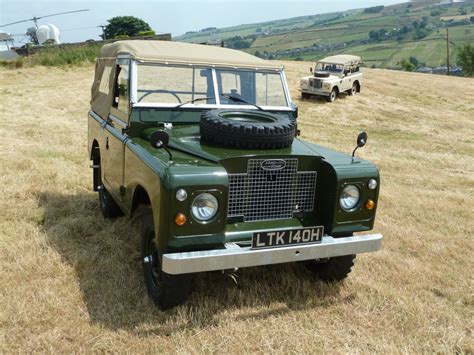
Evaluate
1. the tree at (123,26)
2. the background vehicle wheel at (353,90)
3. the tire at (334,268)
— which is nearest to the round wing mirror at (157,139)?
the tire at (334,268)

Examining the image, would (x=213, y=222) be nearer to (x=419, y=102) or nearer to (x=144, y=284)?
(x=144, y=284)

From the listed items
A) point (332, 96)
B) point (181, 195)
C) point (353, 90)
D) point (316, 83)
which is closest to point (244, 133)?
point (181, 195)

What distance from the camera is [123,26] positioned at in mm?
50062

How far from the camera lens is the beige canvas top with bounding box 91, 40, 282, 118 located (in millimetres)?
4777

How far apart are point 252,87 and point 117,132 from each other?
1.46 meters

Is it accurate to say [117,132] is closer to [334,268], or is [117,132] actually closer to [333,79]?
[334,268]

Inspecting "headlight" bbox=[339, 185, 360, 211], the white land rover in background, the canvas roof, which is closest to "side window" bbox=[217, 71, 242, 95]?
the canvas roof

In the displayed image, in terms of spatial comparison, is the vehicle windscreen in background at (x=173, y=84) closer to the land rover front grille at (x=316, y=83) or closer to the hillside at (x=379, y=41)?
the land rover front grille at (x=316, y=83)

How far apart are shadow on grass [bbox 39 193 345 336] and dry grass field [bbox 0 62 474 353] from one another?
11 millimetres

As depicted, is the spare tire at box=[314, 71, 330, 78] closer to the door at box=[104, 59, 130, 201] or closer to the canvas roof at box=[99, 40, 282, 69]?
the canvas roof at box=[99, 40, 282, 69]

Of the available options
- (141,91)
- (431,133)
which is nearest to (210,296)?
(141,91)

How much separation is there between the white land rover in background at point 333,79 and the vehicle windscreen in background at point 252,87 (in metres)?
16.3

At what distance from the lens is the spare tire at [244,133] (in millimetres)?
3811

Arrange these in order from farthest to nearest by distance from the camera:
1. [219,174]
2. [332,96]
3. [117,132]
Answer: [332,96]
[117,132]
[219,174]
